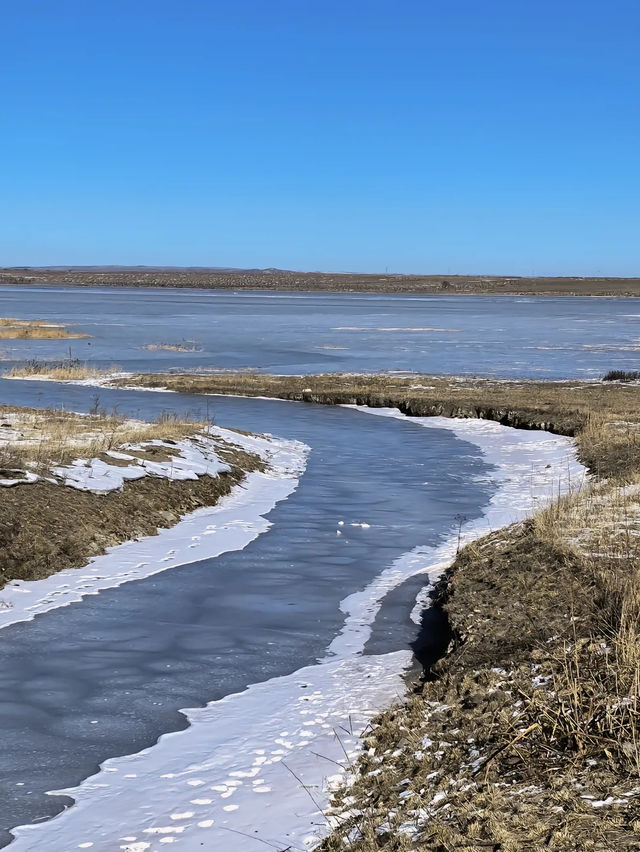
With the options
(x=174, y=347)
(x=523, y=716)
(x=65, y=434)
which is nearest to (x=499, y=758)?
(x=523, y=716)

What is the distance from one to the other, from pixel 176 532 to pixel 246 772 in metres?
7.79

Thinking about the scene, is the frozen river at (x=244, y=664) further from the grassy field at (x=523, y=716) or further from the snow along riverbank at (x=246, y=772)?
the grassy field at (x=523, y=716)

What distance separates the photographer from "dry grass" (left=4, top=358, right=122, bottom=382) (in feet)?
125

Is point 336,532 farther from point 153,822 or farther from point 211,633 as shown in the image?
point 153,822

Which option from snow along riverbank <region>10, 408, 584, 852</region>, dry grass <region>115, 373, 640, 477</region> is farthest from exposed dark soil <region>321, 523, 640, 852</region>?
dry grass <region>115, 373, 640, 477</region>

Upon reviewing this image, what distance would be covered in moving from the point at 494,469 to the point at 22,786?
15.3m

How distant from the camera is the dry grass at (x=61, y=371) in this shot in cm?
3816

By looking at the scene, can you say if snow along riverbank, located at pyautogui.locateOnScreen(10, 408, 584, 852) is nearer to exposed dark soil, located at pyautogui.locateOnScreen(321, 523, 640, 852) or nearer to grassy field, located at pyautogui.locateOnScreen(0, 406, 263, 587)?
exposed dark soil, located at pyautogui.locateOnScreen(321, 523, 640, 852)

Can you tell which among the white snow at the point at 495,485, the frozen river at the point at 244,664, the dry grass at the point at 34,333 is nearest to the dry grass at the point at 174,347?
the dry grass at the point at 34,333

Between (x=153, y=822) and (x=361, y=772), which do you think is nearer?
(x=153, y=822)

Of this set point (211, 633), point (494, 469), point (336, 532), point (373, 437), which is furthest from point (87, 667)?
point (373, 437)

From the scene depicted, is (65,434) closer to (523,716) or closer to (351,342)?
(523,716)

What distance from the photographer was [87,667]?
8852 millimetres

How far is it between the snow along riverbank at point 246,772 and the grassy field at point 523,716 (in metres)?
0.31
